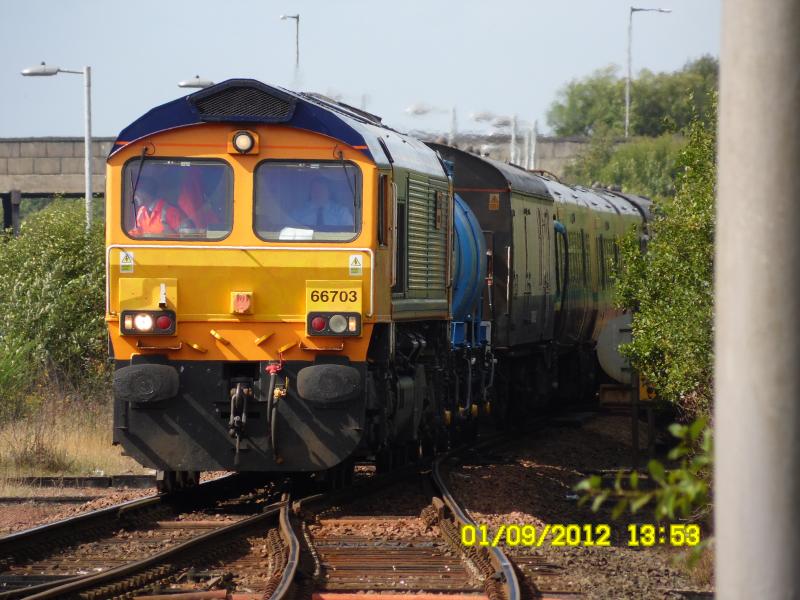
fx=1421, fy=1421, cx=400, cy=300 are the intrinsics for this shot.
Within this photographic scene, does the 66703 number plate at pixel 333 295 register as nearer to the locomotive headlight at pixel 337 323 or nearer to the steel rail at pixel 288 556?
the locomotive headlight at pixel 337 323

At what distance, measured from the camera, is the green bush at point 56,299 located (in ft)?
66.8

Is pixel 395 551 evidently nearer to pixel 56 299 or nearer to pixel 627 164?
pixel 56 299

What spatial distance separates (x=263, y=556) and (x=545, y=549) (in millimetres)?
2068

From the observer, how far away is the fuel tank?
15.6 m

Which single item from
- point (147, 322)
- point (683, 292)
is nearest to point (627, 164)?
point (683, 292)

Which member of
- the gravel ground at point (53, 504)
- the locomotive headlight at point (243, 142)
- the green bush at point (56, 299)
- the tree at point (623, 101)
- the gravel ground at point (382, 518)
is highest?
the tree at point (623, 101)

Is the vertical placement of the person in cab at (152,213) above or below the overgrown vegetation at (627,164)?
below

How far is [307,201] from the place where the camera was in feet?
38.1

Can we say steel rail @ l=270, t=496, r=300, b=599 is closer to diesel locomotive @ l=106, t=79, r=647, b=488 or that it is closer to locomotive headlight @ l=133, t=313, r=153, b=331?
diesel locomotive @ l=106, t=79, r=647, b=488

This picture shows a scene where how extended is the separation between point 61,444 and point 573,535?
7259mm

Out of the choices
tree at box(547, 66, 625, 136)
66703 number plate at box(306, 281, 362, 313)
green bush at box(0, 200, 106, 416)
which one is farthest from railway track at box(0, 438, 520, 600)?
tree at box(547, 66, 625, 136)

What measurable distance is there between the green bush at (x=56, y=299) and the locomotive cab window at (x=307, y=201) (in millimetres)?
8840

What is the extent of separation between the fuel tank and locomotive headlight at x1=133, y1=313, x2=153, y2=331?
4617mm

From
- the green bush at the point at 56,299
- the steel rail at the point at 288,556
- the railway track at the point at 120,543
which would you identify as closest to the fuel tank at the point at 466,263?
the railway track at the point at 120,543
